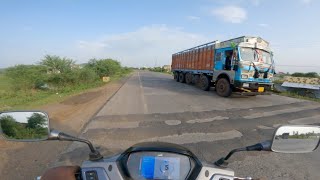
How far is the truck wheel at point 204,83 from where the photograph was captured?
52.1ft

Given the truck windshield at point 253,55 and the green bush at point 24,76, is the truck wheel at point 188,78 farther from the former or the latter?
the green bush at point 24,76

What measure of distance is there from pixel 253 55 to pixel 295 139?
438 inches

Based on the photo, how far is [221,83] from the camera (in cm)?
1355

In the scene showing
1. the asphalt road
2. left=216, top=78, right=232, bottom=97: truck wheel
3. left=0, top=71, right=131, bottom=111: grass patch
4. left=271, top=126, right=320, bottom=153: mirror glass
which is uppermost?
left=271, top=126, right=320, bottom=153: mirror glass

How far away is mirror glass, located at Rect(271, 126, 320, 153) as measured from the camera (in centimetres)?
179

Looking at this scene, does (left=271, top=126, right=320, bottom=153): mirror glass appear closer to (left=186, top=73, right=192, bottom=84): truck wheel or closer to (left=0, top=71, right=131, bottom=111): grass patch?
(left=0, top=71, right=131, bottom=111): grass patch

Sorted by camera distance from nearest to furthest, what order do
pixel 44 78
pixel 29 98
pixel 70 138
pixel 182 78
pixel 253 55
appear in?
pixel 70 138, pixel 253 55, pixel 29 98, pixel 44 78, pixel 182 78

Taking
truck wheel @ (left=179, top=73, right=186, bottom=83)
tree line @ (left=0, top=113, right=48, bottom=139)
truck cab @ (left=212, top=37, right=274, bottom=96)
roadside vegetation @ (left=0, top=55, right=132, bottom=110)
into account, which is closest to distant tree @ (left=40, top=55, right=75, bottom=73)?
roadside vegetation @ (left=0, top=55, right=132, bottom=110)

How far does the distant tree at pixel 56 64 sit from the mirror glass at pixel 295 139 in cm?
2122

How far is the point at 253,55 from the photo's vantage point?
12172 millimetres

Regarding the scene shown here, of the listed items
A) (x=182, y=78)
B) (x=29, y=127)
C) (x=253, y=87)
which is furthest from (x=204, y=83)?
Answer: (x=29, y=127)

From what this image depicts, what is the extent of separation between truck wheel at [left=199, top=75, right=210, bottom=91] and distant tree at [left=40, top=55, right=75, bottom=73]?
39.4ft

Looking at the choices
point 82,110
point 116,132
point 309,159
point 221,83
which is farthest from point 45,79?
point 309,159

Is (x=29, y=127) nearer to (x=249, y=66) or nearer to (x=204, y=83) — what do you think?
(x=249, y=66)
